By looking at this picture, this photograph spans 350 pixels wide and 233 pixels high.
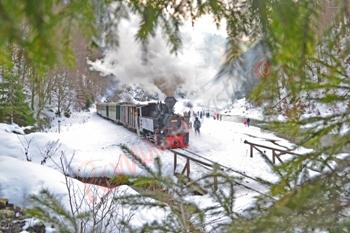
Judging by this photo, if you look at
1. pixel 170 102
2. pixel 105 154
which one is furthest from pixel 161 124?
pixel 105 154

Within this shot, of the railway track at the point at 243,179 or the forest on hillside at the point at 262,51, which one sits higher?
the forest on hillside at the point at 262,51

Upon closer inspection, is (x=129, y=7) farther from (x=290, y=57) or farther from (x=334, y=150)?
(x=334, y=150)

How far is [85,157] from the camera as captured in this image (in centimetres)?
1484

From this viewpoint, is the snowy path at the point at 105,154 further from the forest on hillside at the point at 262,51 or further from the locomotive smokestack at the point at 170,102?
the forest on hillside at the point at 262,51

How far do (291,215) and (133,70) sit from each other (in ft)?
71.2

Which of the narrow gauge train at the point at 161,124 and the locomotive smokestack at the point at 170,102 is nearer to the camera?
the narrow gauge train at the point at 161,124

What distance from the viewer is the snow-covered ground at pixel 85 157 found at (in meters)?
9.20

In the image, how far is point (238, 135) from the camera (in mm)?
22422

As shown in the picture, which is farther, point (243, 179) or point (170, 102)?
point (170, 102)

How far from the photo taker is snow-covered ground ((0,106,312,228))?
30.2 feet

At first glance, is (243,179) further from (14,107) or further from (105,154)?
(14,107)

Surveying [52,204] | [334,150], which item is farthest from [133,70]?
[334,150]

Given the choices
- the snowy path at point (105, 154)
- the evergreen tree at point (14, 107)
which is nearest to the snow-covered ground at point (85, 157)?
the snowy path at point (105, 154)

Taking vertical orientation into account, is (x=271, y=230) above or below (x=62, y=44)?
below
